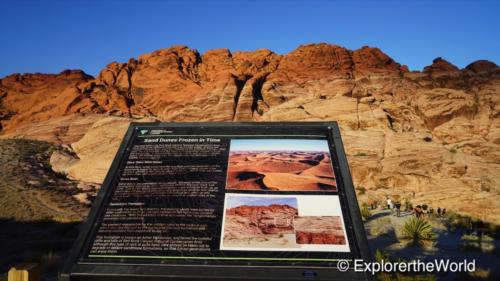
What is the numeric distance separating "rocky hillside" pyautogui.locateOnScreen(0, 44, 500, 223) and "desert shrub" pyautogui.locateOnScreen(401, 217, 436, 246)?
44.4 ft

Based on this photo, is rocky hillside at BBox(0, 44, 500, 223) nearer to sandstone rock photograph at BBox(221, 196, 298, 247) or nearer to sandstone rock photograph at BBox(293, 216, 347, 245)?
Answer: sandstone rock photograph at BBox(293, 216, 347, 245)

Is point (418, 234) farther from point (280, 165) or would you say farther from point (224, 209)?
point (224, 209)

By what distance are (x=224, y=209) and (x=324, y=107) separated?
128 feet

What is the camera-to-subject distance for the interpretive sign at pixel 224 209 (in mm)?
5000

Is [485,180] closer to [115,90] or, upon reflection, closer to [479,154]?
[479,154]

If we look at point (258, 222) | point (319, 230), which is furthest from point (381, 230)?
point (258, 222)

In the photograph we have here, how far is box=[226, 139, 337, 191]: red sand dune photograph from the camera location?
5.87 m

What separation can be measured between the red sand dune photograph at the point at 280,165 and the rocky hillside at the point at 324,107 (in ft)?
74.0

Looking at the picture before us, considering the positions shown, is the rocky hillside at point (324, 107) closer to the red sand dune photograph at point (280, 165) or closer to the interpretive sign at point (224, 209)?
the red sand dune photograph at point (280, 165)

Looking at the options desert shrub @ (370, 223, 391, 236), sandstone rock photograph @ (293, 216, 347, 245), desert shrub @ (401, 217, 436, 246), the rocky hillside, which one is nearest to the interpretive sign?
sandstone rock photograph @ (293, 216, 347, 245)

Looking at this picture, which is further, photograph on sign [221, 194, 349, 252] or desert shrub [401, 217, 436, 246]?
desert shrub [401, 217, 436, 246]

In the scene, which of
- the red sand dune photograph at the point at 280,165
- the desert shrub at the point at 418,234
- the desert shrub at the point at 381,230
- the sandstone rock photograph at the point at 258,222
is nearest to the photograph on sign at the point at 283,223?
the sandstone rock photograph at the point at 258,222

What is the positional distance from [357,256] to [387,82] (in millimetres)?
48742

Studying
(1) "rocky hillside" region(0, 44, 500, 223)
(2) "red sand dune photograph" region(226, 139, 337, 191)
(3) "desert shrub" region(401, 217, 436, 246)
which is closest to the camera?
(2) "red sand dune photograph" region(226, 139, 337, 191)
